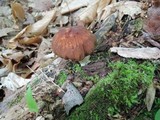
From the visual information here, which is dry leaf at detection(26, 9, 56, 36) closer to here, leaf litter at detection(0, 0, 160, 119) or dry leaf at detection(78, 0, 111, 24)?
leaf litter at detection(0, 0, 160, 119)

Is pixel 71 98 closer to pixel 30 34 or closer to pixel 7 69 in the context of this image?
pixel 7 69

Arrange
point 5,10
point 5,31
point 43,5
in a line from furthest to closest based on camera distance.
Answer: point 5,10 → point 43,5 → point 5,31

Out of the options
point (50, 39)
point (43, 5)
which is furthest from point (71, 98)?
point (43, 5)

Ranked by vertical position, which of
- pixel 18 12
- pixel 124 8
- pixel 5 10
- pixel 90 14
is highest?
pixel 124 8

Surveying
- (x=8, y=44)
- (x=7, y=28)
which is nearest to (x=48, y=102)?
(x=8, y=44)

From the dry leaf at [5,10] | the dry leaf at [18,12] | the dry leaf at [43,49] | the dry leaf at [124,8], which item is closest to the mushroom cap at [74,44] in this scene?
the dry leaf at [124,8]

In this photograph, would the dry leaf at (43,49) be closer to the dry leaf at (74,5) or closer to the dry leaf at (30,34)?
the dry leaf at (30,34)

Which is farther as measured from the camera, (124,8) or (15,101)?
(124,8)
